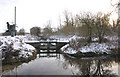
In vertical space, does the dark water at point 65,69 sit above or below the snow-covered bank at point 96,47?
below

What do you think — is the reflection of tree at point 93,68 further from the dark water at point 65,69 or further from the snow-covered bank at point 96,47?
the snow-covered bank at point 96,47

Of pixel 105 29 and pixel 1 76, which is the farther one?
pixel 105 29

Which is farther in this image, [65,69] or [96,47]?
[96,47]

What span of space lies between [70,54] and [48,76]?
5415mm

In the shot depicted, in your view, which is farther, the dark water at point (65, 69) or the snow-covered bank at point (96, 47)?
the snow-covered bank at point (96, 47)

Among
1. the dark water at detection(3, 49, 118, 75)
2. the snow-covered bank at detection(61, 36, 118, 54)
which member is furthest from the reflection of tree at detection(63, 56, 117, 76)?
the snow-covered bank at detection(61, 36, 118, 54)

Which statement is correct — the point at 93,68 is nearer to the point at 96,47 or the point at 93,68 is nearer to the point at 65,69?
the point at 65,69

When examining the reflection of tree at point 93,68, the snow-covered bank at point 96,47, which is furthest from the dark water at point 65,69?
the snow-covered bank at point 96,47

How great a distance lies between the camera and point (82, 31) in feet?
40.8

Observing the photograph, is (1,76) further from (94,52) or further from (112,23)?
(112,23)

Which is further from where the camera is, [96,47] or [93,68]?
[96,47]

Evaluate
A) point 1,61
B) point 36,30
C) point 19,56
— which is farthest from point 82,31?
point 36,30

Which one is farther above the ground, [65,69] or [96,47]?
[96,47]

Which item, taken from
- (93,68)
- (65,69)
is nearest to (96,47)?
(93,68)
